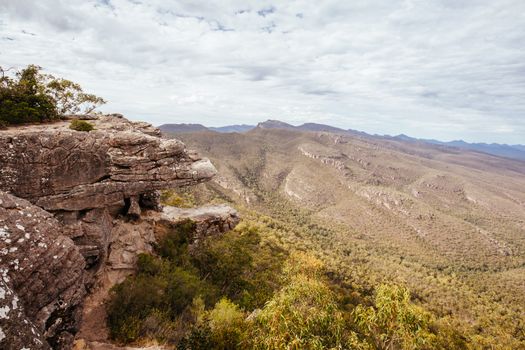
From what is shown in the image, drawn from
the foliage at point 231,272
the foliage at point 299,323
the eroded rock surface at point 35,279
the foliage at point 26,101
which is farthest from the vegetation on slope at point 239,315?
the foliage at point 26,101

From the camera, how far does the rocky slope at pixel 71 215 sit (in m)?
8.22

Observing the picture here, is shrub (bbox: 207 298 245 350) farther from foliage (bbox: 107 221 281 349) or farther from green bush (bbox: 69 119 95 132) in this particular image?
green bush (bbox: 69 119 95 132)

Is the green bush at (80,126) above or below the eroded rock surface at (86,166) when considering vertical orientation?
above

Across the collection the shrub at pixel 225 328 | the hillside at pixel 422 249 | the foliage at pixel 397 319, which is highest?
the foliage at pixel 397 319

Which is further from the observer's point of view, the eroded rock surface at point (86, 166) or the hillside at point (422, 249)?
the hillside at point (422, 249)

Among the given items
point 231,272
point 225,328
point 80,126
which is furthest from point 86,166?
point 231,272

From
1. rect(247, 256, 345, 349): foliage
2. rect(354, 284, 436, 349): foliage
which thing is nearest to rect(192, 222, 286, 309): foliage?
rect(247, 256, 345, 349): foliage

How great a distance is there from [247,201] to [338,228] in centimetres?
5398

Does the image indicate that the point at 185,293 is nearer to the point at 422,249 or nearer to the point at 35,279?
the point at 35,279

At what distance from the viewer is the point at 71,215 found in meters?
19.0

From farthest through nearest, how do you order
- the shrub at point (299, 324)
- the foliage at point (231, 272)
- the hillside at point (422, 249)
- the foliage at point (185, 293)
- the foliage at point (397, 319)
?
the hillside at point (422, 249), the foliage at point (231, 272), the foliage at point (185, 293), the foliage at point (397, 319), the shrub at point (299, 324)

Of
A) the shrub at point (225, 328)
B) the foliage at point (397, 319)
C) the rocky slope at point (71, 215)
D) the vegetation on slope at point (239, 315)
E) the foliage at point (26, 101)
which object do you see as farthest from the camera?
the foliage at point (26, 101)

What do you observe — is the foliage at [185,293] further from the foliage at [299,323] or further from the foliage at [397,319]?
the foliage at [397,319]

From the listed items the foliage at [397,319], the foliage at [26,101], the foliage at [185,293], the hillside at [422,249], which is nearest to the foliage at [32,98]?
the foliage at [26,101]
